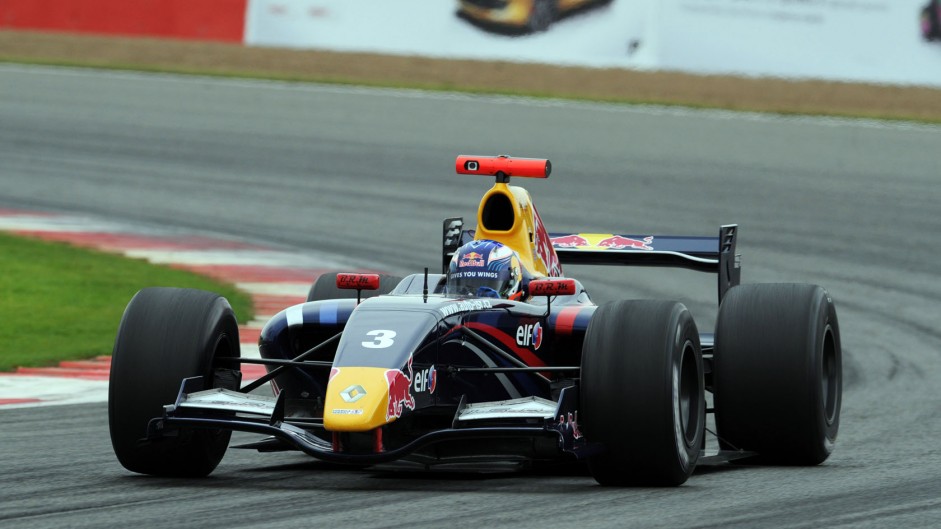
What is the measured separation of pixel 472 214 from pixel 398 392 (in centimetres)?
1173

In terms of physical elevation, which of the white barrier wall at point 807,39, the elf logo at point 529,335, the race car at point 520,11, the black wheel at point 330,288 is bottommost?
the elf logo at point 529,335

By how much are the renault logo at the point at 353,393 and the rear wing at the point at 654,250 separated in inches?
120

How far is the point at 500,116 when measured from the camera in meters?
24.3

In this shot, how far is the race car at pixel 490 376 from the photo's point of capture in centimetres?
744

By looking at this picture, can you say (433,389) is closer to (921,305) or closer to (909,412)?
(909,412)

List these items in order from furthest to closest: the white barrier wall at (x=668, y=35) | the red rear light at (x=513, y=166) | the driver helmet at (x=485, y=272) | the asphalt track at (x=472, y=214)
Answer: the white barrier wall at (x=668, y=35) < the red rear light at (x=513, y=166) < the driver helmet at (x=485, y=272) < the asphalt track at (x=472, y=214)

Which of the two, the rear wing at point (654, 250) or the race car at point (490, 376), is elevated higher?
the rear wing at point (654, 250)

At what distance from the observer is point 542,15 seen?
84.5 ft

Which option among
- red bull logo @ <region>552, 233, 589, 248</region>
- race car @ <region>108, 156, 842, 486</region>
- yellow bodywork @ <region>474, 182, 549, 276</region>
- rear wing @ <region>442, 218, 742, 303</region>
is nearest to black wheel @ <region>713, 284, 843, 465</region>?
race car @ <region>108, 156, 842, 486</region>

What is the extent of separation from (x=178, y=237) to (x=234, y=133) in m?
5.80

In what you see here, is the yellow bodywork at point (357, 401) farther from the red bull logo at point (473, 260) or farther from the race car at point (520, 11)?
the race car at point (520, 11)

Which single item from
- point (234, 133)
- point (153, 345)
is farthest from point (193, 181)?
point (153, 345)

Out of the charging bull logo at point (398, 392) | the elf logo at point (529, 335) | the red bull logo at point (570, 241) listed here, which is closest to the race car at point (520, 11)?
the red bull logo at point (570, 241)

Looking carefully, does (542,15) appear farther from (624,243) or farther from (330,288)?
(330,288)
